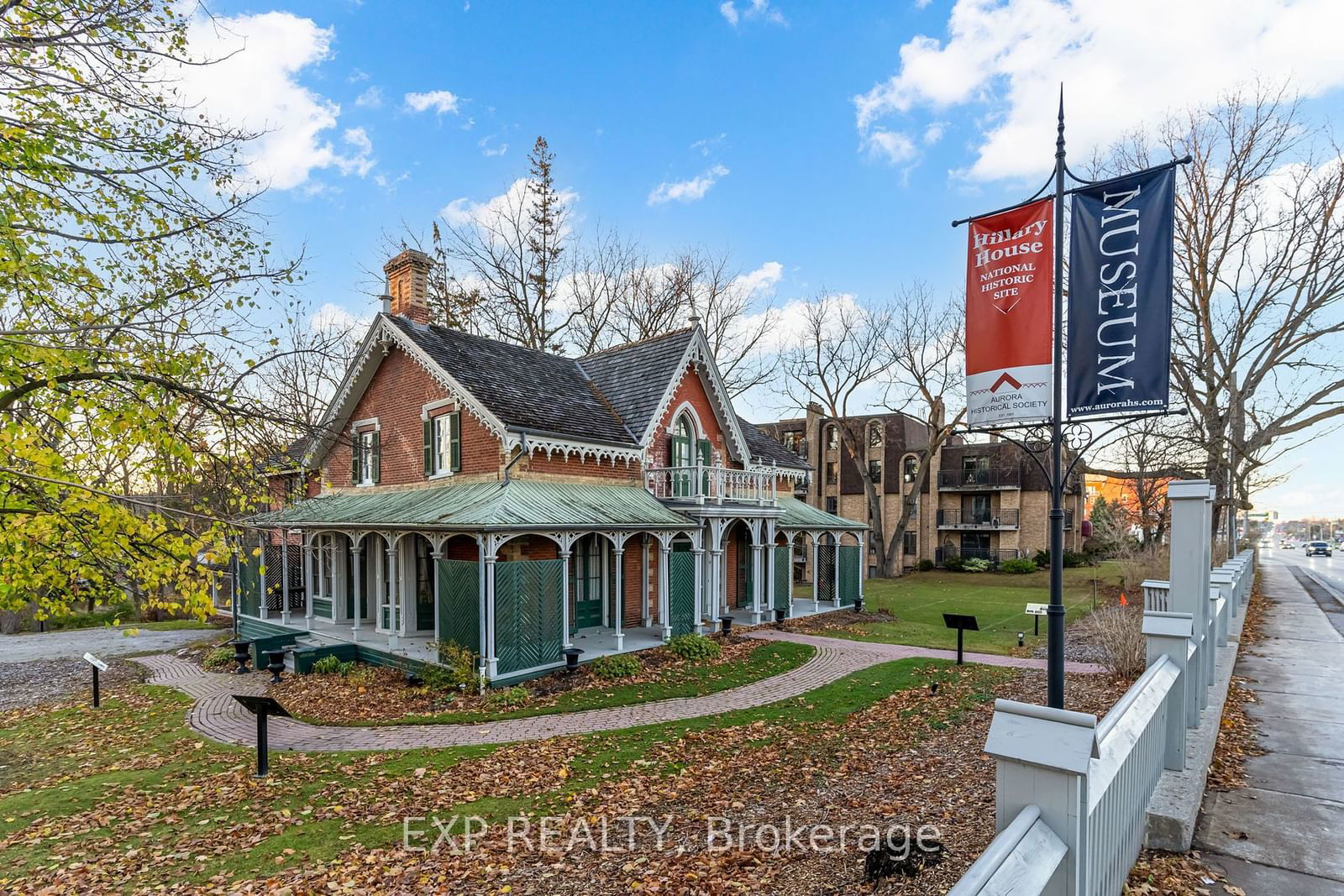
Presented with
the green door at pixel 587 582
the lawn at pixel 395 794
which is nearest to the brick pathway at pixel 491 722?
the lawn at pixel 395 794

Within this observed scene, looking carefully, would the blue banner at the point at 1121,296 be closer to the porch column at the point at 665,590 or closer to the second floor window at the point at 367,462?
the porch column at the point at 665,590

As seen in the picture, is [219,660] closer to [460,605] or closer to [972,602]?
[460,605]

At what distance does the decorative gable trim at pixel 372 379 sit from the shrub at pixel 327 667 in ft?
15.3

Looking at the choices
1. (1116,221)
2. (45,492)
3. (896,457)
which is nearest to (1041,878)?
(1116,221)

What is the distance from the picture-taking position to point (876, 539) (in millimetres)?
38125

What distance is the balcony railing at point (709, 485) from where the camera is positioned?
17.9 metres

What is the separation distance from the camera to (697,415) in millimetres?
20453

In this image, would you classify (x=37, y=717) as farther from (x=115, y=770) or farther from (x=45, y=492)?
(x=45, y=492)

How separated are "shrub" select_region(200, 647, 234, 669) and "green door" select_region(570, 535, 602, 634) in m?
8.39

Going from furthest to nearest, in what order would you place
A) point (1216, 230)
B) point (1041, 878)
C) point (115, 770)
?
point (1216, 230), point (115, 770), point (1041, 878)

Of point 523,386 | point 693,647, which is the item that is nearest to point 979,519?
point 693,647

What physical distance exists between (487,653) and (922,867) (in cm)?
882

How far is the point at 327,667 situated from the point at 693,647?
8070 millimetres

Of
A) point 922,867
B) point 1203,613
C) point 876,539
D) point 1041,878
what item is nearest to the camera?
point 1041,878
